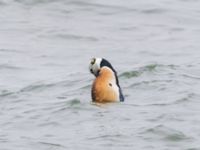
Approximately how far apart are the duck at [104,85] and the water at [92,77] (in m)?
→ 0.11

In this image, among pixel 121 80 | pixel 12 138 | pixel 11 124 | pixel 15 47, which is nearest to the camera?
pixel 12 138

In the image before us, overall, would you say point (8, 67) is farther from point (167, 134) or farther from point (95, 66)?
point (167, 134)

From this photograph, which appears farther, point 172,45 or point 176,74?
point 172,45

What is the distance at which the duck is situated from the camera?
12.2m

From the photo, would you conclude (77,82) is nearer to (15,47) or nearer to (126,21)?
(15,47)

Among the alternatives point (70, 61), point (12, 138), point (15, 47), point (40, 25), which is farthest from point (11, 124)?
point (40, 25)

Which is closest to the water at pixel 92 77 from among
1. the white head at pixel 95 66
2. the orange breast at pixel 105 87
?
the orange breast at pixel 105 87

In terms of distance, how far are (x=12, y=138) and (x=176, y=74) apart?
167 inches

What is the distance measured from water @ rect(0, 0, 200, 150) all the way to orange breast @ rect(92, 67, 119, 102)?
11 centimetres

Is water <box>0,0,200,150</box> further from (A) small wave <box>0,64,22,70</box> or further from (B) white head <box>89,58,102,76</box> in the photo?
(B) white head <box>89,58,102,76</box>

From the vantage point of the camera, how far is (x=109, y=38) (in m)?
18.3

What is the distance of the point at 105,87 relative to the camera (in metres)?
Result: 12.2

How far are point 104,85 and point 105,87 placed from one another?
0.03 m

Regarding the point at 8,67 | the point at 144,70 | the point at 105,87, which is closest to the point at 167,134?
the point at 105,87
